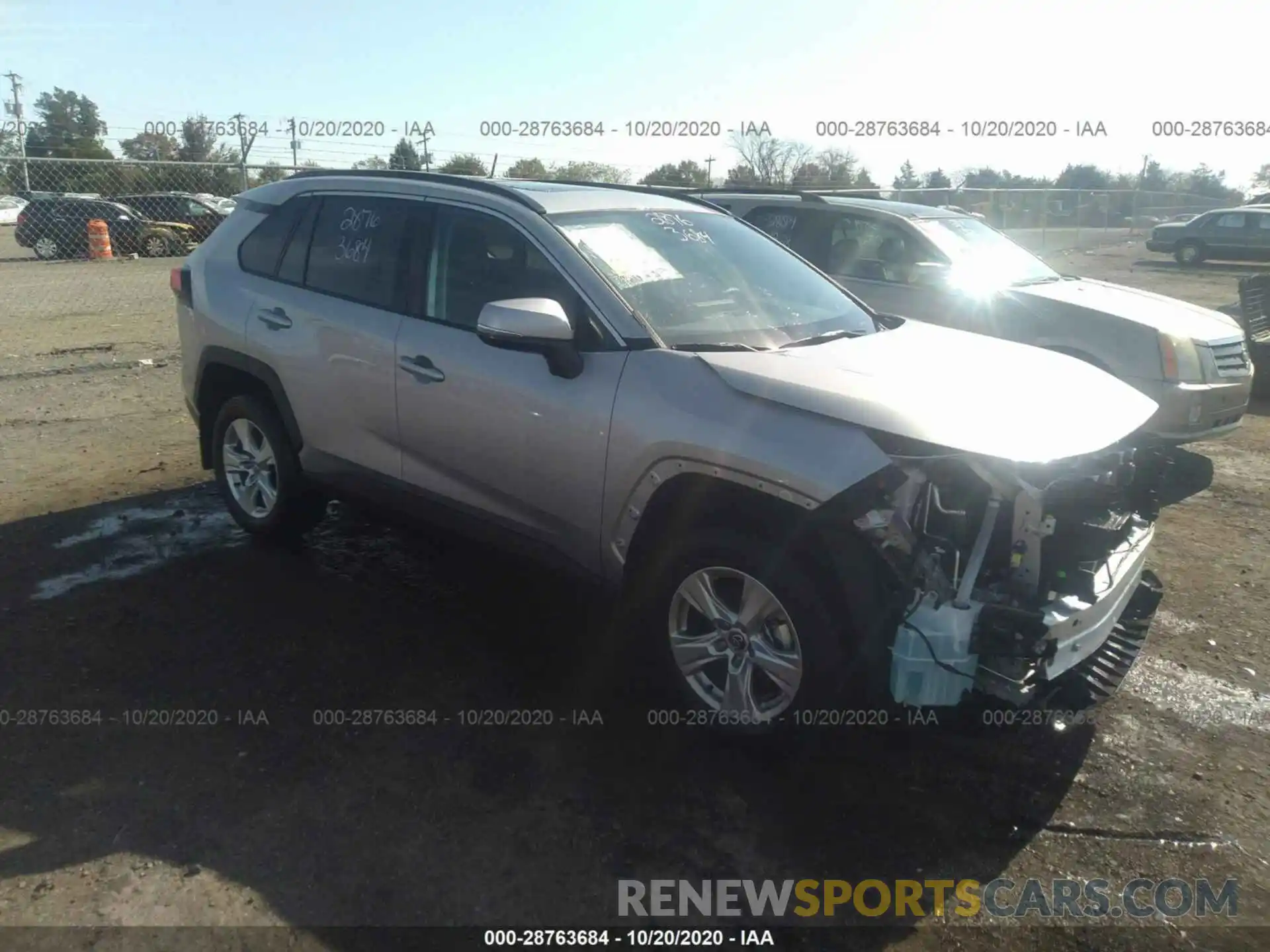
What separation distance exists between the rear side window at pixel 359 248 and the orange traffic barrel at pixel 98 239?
68.9 feet

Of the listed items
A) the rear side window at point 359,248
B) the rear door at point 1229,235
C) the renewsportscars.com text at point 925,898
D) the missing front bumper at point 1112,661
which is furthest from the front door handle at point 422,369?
the rear door at point 1229,235

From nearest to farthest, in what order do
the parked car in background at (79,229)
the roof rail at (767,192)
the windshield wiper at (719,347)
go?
1. the windshield wiper at (719,347)
2. the roof rail at (767,192)
3. the parked car in background at (79,229)

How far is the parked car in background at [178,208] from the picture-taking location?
80.7 feet

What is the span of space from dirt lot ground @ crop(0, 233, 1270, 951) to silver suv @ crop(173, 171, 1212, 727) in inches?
15.4

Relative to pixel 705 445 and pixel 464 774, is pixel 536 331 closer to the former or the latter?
pixel 705 445

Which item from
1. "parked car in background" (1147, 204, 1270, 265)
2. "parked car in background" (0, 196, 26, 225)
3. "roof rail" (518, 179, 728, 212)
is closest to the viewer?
"roof rail" (518, 179, 728, 212)

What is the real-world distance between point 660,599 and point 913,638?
0.92 m

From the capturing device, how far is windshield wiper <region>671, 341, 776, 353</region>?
12.2 feet

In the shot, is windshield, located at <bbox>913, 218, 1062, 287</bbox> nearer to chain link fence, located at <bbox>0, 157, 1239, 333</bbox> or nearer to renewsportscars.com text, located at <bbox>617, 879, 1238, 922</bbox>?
renewsportscars.com text, located at <bbox>617, 879, 1238, 922</bbox>

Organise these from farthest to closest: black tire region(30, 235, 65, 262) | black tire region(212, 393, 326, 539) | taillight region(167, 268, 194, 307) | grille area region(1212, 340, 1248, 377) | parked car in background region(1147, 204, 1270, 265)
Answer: parked car in background region(1147, 204, 1270, 265) → black tire region(30, 235, 65, 262) → grille area region(1212, 340, 1248, 377) → taillight region(167, 268, 194, 307) → black tire region(212, 393, 326, 539)

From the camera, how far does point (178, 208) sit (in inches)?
987

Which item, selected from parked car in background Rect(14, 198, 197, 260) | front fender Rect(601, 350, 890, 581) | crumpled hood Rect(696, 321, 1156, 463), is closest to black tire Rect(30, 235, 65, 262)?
parked car in background Rect(14, 198, 197, 260)

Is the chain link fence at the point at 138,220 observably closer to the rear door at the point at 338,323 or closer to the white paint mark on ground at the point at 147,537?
the white paint mark on ground at the point at 147,537

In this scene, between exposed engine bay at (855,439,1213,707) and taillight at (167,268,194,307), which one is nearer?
exposed engine bay at (855,439,1213,707)
